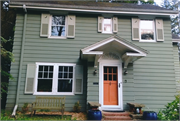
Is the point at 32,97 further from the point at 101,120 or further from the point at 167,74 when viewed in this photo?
the point at 167,74

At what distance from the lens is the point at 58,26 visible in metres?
7.61

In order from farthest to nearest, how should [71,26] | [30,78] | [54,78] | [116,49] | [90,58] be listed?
[71,26], [54,78], [30,78], [116,49], [90,58]

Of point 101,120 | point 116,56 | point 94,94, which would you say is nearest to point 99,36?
point 116,56

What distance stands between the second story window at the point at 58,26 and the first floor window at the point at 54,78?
1.60 metres

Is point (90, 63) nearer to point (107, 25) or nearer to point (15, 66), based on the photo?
point (107, 25)

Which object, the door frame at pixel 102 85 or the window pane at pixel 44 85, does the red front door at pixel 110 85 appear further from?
the window pane at pixel 44 85

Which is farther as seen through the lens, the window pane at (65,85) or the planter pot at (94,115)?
the window pane at (65,85)

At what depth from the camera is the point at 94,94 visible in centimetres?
646

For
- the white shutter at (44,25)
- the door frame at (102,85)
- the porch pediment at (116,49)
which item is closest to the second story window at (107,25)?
the porch pediment at (116,49)

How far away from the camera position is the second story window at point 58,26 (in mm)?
7609

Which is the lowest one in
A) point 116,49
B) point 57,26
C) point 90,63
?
point 90,63

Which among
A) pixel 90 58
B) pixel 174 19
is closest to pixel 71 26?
pixel 90 58

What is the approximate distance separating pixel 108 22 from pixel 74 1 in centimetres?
265

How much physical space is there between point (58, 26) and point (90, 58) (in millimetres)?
2490
